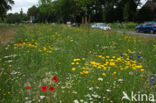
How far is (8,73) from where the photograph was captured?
4328 mm

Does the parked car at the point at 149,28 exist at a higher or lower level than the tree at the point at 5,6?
lower

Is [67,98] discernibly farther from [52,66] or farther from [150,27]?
[150,27]

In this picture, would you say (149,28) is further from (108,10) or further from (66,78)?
(108,10)

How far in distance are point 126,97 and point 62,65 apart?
2.30m

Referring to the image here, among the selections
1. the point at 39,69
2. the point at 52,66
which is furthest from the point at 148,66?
the point at 39,69

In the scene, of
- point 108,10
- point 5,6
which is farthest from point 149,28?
point 108,10

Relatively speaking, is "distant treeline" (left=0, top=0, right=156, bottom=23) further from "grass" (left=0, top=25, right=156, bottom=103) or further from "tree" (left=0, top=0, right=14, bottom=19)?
Result: "grass" (left=0, top=25, right=156, bottom=103)

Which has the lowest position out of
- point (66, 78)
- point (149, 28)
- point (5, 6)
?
point (66, 78)

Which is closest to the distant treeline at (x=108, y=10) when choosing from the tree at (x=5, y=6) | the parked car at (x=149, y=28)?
the tree at (x=5, y=6)

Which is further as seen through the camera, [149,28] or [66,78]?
[149,28]

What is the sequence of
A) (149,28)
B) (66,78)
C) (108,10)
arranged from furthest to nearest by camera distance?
(108,10), (149,28), (66,78)

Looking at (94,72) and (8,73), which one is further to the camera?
(8,73)

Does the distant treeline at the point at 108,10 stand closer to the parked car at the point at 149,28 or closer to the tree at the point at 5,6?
the tree at the point at 5,6

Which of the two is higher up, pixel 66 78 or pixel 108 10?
pixel 108 10
